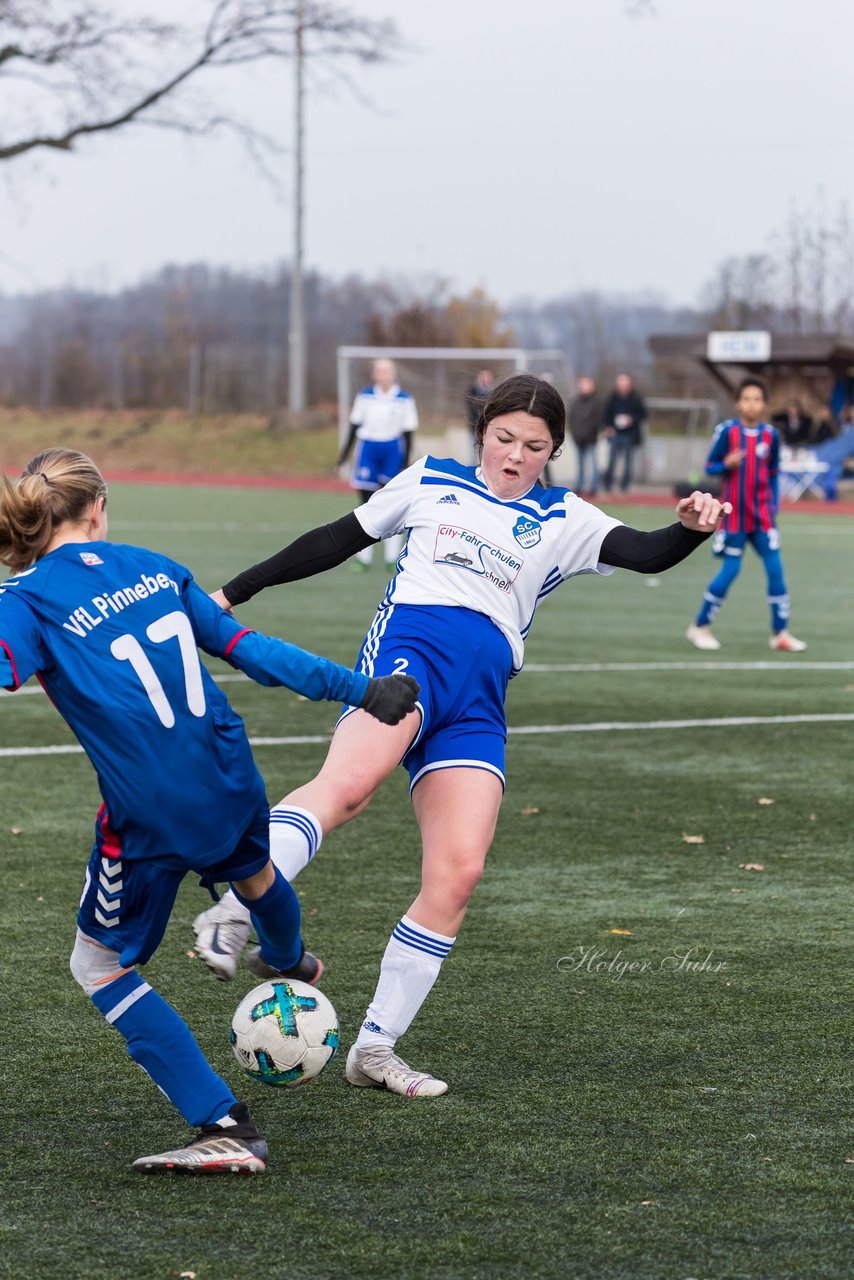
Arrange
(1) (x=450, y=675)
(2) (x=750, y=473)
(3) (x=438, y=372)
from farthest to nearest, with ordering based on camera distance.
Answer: (3) (x=438, y=372), (2) (x=750, y=473), (1) (x=450, y=675)

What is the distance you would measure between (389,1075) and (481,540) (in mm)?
1371

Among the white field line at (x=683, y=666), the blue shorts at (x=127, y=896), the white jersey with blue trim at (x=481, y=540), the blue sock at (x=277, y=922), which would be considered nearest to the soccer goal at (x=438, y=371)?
the white field line at (x=683, y=666)

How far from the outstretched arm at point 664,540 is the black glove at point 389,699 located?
1141mm

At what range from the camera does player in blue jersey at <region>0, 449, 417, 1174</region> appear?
11.1 feet

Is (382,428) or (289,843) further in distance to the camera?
(382,428)

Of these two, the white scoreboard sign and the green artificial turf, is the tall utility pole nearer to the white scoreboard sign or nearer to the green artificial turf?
the white scoreboard sign

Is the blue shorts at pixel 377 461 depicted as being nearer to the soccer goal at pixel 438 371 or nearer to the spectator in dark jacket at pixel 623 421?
the spectator in dark jacket at pixel 623 421

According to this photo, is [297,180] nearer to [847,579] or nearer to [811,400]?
[811,400]

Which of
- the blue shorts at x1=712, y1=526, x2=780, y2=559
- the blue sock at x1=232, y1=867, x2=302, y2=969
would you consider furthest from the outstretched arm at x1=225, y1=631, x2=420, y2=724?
the blue shorts at x1=712, y1=526, x2=780, y2=559

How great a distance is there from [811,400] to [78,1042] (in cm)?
3411

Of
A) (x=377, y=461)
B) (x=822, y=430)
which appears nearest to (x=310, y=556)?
(x=377, y=461)

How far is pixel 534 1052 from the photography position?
439 cm

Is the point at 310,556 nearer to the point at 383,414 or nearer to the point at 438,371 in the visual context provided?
the point at 383,414

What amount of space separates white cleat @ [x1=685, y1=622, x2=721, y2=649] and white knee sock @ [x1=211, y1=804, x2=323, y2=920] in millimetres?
9158
